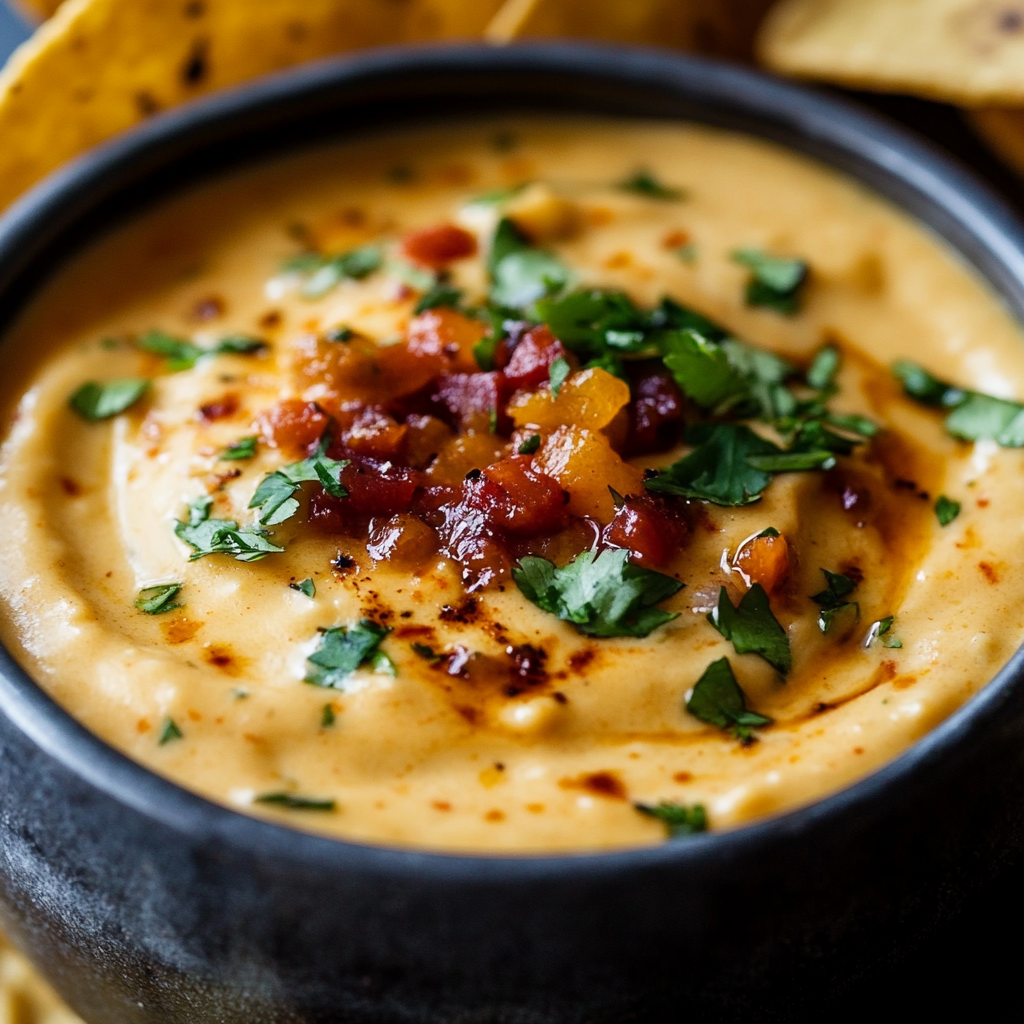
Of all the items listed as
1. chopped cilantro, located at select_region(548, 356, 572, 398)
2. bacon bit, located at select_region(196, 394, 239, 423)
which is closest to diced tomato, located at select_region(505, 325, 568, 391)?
chopped cilantro, located at select_region(548, 356, 572, 398)

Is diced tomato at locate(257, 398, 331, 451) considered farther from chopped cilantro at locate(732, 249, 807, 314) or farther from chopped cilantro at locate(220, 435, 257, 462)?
chopped cilantro at locate(732, 249, 807, 314)

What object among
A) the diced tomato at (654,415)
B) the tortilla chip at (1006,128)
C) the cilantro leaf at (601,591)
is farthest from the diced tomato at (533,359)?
the tortilla chip at (1006,128)

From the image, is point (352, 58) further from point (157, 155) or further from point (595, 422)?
point (595, 422)

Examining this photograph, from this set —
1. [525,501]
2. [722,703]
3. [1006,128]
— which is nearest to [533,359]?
[525,501]

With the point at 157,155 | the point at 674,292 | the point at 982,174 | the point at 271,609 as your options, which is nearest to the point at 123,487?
the point at 271,609

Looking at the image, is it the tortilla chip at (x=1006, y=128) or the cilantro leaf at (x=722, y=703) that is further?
the tortilla chip at (x=1006, y=128)

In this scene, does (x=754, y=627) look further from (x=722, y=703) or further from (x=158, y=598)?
(x=158, y=598)

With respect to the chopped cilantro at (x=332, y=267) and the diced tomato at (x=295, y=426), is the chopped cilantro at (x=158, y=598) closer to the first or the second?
the diced tomato at (x=295, y=426)
